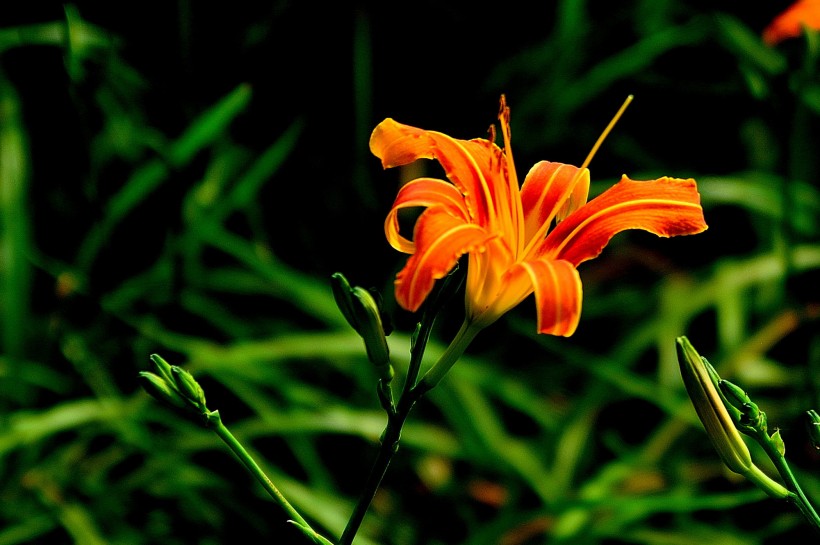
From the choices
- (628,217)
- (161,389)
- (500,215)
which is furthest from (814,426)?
(161,389)

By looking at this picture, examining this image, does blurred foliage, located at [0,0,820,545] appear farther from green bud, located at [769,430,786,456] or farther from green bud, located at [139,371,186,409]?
green bud, located at [139,371,186,409]

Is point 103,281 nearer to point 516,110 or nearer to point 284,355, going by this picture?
point 284,355

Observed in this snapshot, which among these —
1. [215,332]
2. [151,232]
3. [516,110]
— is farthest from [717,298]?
[151,232]

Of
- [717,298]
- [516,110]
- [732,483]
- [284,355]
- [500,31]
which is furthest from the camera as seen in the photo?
[500,31]

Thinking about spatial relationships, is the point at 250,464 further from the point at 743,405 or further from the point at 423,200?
the point at 743,405

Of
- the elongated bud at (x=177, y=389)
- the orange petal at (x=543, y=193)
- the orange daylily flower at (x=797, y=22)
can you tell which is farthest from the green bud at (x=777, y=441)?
the orange daylily flower at (x=797, y=22)

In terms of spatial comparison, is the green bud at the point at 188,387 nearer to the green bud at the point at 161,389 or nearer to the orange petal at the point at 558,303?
the green bud at the point at 161,389
